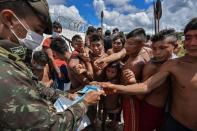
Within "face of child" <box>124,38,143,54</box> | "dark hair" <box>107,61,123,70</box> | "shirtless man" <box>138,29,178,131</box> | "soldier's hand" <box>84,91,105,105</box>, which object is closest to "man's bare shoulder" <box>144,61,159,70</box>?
"shirtless man" <box>138,29,178,131</box>

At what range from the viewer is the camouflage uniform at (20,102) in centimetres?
171

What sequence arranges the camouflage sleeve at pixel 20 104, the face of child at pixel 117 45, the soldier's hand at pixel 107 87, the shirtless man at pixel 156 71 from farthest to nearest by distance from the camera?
the face of child at pixel 117 45, the shirtless man at pixel 156 71, the soldier's hand at pixel 107 87, the camouflage sleeve at pixel 20 104

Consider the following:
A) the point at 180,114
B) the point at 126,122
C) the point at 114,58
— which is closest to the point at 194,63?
the point at 180,114

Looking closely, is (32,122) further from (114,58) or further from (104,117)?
(104,117)

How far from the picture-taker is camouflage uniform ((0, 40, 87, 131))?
1713 mm

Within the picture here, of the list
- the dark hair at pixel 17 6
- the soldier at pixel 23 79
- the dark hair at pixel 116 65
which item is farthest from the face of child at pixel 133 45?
the dark hair at pixel 17 6

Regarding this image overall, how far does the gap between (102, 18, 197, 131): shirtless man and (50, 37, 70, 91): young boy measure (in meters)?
2.40

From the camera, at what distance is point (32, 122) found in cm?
176

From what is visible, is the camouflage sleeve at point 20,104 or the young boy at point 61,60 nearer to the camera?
the camouflage sleeve at point 20,104

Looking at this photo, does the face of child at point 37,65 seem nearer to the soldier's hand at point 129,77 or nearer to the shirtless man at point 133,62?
the shirtless man at point 133,62

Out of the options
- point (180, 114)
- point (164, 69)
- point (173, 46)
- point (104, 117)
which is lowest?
point (104, 117)

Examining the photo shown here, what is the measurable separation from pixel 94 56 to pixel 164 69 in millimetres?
2078

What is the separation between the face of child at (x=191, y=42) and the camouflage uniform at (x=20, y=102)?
1.78 metres

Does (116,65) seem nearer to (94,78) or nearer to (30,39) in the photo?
(94,78)
